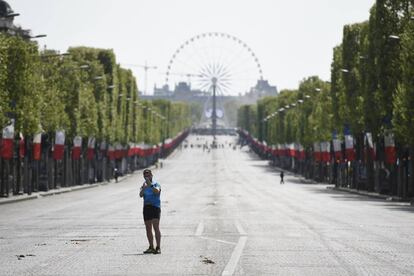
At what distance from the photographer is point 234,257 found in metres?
29.2

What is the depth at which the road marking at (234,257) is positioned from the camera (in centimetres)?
2495

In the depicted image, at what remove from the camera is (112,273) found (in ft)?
81.7

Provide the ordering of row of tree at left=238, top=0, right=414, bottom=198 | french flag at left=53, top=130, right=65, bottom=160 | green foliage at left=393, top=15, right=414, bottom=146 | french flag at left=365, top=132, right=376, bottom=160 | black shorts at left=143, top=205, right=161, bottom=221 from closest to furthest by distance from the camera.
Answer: black shorts at left=143, top=205, right=161, bottom=221, green foliage at left=393, top=15, right=414, bottom=146, row of tree at left=238, top=0, right=414, bottom=198, french flag at left=365, top=132, right=376, bottom=160, french flag at left=53, top=130, right=65, bottom=160

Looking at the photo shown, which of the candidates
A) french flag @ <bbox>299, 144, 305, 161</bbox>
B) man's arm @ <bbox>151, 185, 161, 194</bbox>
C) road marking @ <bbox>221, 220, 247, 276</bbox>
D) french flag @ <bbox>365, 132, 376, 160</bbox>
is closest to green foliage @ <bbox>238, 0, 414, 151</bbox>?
french flag @ <bbox>365, 132, 376, 160</bbox>

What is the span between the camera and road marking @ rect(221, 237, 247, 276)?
2495 centimetres

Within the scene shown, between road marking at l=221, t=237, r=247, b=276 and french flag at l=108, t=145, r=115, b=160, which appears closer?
road marking at l=221, t=237, r=247, b=276

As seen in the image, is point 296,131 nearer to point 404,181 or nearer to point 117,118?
point 117,118

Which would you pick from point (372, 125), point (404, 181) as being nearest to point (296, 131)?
point (372, 125)

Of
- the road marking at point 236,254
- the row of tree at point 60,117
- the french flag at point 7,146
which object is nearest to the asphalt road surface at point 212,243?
the road marking at point 236,254

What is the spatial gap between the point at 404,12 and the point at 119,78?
2997 inches

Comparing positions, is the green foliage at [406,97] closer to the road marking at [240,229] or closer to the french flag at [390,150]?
the french flag at [390,150]

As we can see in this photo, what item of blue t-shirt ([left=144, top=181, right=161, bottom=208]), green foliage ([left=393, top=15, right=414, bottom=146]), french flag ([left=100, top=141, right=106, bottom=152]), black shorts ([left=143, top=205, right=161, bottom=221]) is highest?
green foliage ([left=393, top=15, right=414, bottom=146])

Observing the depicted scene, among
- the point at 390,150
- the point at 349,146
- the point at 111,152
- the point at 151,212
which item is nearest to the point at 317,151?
the point at 111,152

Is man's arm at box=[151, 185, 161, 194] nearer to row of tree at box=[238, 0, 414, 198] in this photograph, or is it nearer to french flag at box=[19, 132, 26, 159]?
row of tree at box=[238, 0, 414, 198]
